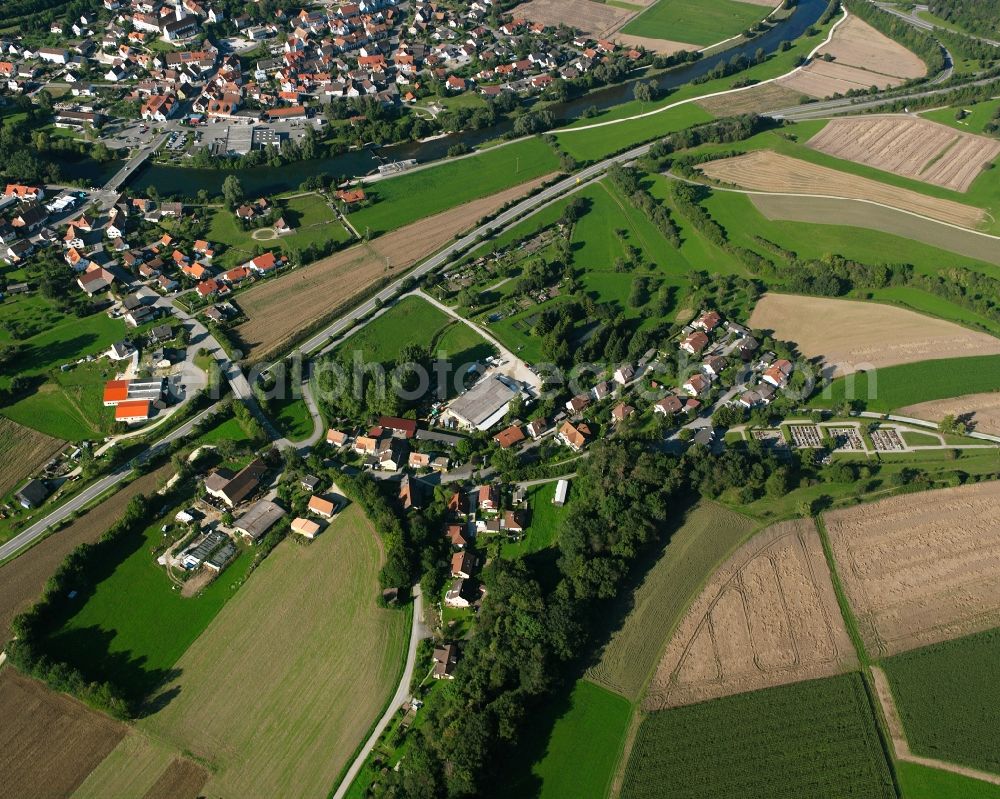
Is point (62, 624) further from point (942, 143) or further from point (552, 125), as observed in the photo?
point (942, 143)

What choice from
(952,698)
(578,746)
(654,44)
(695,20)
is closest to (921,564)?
(952,698)

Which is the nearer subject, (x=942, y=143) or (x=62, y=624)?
(x=62, y=624)

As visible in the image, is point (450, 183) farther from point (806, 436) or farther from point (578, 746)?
point (578, 746)

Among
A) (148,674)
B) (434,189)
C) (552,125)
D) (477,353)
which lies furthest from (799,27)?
(148,674)

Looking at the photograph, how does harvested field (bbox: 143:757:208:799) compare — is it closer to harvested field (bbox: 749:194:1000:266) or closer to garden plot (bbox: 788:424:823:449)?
garden plot (bbox: 788:424:823:449)

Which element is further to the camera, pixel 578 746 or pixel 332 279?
pixel 332 279

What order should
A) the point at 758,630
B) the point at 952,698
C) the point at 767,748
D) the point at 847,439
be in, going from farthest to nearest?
the point at 847,439 < the point at 758,630 < the point at 952,698 < the point at 767,748

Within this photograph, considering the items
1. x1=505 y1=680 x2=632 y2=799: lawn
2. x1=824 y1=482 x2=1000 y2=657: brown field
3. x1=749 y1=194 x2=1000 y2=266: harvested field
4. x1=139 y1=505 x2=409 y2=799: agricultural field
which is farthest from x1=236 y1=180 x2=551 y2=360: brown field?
x1=824 y1=482 x2=1000 y2=657: brown field
